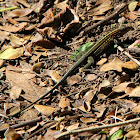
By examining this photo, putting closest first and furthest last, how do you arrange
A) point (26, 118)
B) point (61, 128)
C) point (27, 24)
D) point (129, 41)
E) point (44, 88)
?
1. point (61, 128)
2. point (26, 118)
3. point (44, 88)
4. point (129, 41)
5. point (27, 24)

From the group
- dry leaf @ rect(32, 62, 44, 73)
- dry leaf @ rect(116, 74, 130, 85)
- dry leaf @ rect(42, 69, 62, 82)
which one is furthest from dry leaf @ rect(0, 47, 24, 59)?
dry leaf @ rect(116, 74, 130, 85)

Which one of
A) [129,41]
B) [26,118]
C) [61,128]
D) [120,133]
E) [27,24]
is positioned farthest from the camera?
[27,24]

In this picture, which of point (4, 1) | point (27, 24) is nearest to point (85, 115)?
point (27, 24)

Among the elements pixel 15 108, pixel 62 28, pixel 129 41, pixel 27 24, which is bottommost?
pixel 15 108

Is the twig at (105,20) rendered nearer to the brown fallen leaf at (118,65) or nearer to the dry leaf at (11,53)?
the brown fallen leaf at (118,65)

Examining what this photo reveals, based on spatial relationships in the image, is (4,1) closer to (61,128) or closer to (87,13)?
(87,13)

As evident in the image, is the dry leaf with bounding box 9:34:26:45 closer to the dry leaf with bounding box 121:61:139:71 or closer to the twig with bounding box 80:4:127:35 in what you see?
the twig with bounding box 80:4:127:35

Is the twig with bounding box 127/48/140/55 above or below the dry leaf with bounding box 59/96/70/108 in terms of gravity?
above

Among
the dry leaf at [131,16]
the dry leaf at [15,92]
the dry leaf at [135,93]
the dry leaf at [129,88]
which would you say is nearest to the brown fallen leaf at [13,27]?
the dry leaf at [15,92]
